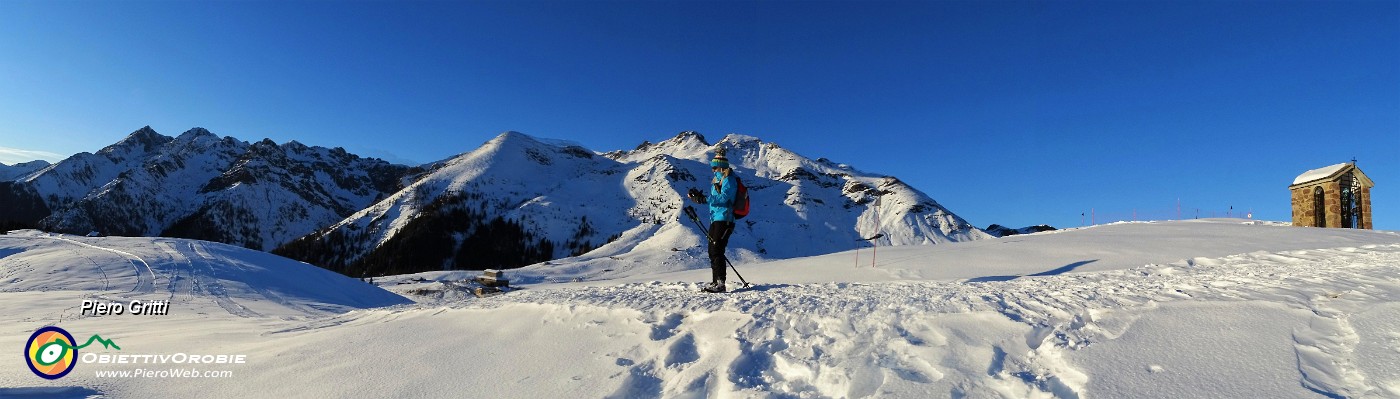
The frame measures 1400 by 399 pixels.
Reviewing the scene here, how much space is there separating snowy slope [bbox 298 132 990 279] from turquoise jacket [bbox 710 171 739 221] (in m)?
77.3

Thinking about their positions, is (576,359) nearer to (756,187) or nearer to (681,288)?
(681,288)

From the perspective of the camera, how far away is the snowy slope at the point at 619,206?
376ft

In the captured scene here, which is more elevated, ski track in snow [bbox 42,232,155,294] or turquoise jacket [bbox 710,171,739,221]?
turquoise jacket [bbox 710,171,739,221]

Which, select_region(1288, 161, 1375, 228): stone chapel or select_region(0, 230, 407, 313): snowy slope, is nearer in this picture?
select_region(0, 230, 407, 313): snowy slope

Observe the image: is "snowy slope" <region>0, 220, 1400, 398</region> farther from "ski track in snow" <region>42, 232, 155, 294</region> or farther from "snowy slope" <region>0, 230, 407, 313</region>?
"ski track in snow" <region>42, 232, 155, 294</region>

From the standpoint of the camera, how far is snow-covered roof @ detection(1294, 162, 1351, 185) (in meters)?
25.2

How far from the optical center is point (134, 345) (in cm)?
611

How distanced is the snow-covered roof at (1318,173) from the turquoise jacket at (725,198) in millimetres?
33396

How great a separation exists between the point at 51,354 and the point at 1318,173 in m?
42.4

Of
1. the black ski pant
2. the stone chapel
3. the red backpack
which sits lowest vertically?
the black ski pant

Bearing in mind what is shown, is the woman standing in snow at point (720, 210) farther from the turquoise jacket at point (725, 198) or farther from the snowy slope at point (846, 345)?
the snowy slope at point (846, 345)

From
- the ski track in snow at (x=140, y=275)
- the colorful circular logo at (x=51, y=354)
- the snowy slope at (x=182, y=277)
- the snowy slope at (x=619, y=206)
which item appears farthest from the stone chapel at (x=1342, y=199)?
the snowy slope at (x=619, y=206)

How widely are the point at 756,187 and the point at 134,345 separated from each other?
142 metres

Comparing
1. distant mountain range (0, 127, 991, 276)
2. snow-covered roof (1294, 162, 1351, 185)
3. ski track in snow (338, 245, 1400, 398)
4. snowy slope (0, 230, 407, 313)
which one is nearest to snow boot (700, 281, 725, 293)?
ski track in snow (338, 245, 1400, 398)
